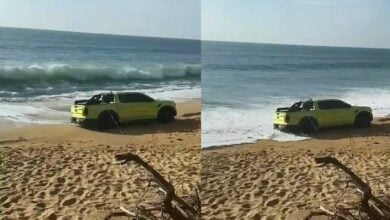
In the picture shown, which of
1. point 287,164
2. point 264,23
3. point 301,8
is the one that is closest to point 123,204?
point 287,164

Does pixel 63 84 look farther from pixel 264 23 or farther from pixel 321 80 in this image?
pixel 321 80

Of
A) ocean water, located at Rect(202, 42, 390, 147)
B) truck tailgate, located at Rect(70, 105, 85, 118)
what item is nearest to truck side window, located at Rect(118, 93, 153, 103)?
truck tailgate, located at Rect(70, 105, 85, 118)

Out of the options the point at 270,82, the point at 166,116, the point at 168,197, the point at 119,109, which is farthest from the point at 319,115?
the point at 119,109

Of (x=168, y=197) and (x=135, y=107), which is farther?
(x=135, y=107)

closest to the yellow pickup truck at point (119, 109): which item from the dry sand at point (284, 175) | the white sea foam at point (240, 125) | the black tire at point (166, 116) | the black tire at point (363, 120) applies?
the black tire at point (166, 116)

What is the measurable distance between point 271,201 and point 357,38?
1.12m

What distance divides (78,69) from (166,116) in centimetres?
56

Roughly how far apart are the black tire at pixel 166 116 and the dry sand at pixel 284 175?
267 mm

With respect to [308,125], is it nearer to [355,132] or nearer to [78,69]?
[355,132]

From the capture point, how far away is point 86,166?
2.76m

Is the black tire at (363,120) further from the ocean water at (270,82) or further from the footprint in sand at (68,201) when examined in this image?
the footprint in sand at (68,201)

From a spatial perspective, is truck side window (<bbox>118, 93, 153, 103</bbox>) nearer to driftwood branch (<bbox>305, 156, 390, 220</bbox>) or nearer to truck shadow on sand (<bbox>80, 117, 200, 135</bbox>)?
truck shadow on sand (<bbox>80, 117, 200, 135</bbox>)

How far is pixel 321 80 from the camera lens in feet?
10.3

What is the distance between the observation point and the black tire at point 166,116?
9.61 feet
